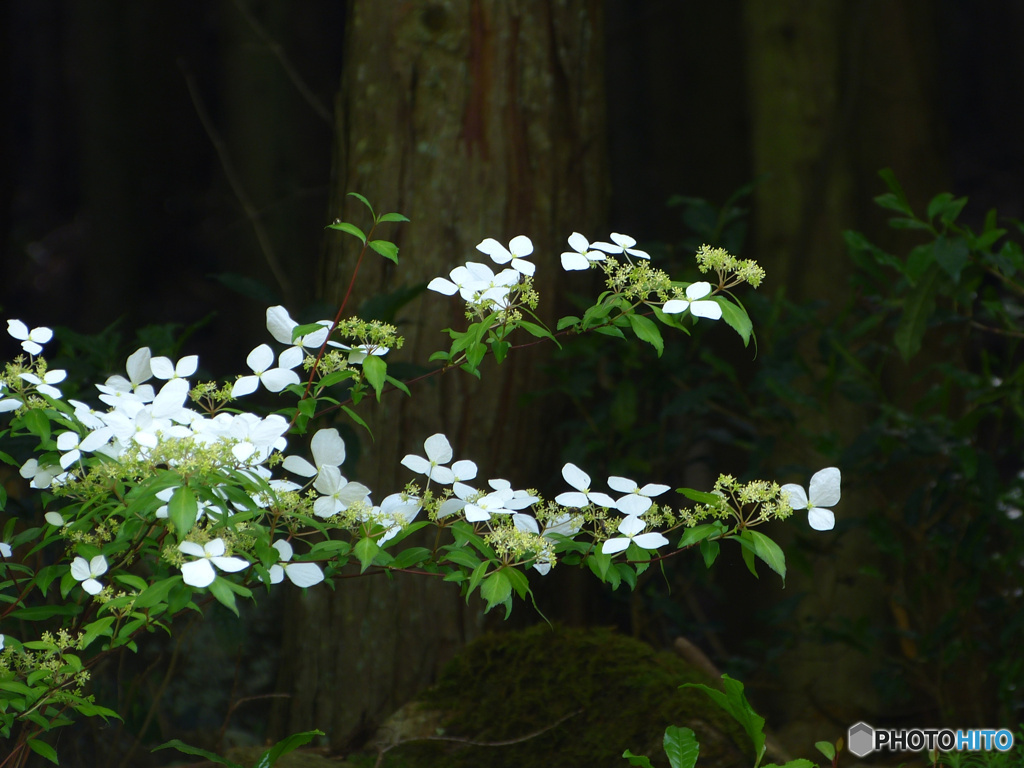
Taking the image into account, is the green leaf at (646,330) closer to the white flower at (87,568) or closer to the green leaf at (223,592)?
the green leaf at (223,592)

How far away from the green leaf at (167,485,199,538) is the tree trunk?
4.12 ft

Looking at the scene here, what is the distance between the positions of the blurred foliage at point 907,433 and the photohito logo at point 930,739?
213 millimetres

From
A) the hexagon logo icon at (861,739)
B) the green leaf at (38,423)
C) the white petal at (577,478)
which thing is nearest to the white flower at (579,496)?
the white petal at (577,478)

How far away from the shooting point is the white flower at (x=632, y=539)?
942 millimetres

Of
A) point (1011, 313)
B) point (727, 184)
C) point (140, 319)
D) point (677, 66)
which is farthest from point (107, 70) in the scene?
point (1011, 313)

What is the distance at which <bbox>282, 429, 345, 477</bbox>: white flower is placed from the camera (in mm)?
1010

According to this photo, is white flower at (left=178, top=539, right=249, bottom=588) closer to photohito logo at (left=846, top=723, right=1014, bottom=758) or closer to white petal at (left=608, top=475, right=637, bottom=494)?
white petal at (left=608, top=475, right=637, bottom=494)

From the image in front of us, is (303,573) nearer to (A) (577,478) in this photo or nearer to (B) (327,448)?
(B) (327,448)

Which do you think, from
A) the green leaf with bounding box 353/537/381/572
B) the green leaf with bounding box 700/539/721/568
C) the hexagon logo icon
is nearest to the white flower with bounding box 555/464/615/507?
the green leaf with bounding box 700/539/721/568

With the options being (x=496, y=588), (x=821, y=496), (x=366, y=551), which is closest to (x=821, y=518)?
(x=821, y=496)

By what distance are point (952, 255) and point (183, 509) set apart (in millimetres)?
1439

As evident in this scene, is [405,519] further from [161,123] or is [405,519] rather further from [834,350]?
[161,123]

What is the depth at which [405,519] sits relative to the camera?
3.24 feet

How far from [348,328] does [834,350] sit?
1362 millimetres
